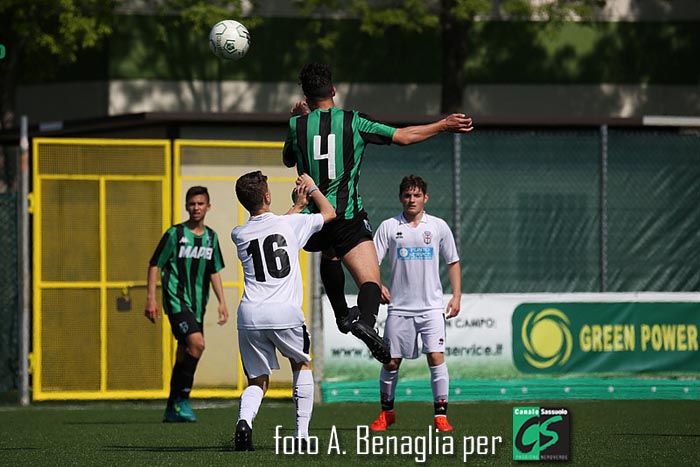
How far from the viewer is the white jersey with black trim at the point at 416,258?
12867mm

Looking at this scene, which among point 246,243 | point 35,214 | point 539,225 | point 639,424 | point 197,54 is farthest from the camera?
point 197,54

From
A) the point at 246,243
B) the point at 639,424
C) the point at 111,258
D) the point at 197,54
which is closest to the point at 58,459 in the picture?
the point at 246,243

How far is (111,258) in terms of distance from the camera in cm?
1656

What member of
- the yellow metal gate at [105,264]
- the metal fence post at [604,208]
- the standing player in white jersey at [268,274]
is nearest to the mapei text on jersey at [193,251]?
the yellow metal gate at [105,264]

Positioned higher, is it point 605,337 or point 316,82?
point 316,82

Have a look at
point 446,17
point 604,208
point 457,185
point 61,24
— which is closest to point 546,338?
point 604,208

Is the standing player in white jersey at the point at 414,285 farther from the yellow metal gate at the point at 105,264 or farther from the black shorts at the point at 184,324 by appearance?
the yellow metal gate at the point at 105,264

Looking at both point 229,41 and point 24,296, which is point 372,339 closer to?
point 229,41

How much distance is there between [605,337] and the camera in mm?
16750

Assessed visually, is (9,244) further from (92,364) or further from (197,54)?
(197,54)

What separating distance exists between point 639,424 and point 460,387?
3.57 metres

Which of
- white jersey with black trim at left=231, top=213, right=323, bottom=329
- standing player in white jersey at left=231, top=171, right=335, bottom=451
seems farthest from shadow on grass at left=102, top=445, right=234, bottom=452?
white jersey with black trim at left=231, top=213, right=323, bottom=329

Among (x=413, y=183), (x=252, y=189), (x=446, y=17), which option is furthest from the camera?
(x=446, y=17)

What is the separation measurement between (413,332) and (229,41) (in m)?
3.29
